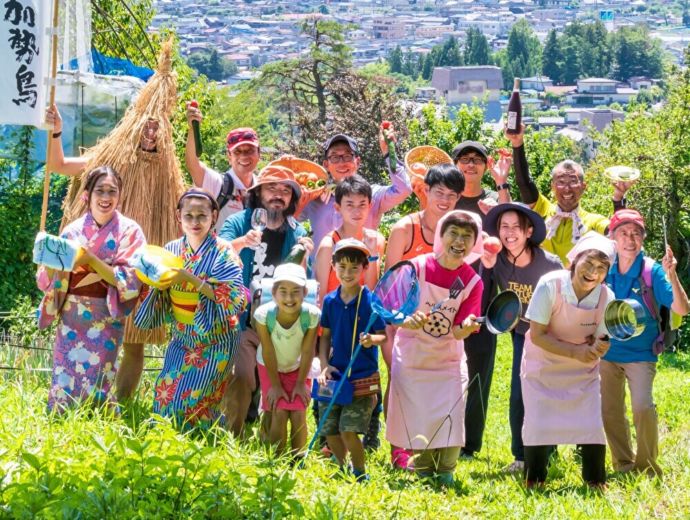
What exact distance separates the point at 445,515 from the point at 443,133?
15994mm

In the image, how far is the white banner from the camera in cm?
675

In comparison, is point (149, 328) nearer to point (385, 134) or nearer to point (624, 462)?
point (385, 134)

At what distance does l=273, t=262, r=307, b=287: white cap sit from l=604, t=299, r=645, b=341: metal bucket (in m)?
1.63

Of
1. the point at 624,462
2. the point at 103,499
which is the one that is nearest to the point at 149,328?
the point at 103,499

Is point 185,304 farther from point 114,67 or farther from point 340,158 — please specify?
point 114,67

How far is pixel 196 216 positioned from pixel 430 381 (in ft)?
5.26

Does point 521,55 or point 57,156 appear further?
point 521,55

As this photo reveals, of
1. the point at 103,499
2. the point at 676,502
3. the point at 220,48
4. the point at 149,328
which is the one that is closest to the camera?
the point at 103,499

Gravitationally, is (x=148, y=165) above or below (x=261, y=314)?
above

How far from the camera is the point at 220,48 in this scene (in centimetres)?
14100

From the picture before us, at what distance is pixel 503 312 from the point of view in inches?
238

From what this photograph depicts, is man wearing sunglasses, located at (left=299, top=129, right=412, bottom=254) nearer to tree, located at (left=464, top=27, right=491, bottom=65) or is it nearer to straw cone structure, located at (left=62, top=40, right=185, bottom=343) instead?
straw cone structure, located at (left=62, top=40, right=185, bottom=343)

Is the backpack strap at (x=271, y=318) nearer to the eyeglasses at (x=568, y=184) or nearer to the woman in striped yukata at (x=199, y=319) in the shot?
the woman in striped yukata at (x=199, y=319)

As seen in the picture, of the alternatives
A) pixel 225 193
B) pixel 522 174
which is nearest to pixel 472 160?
pixel 522 174
